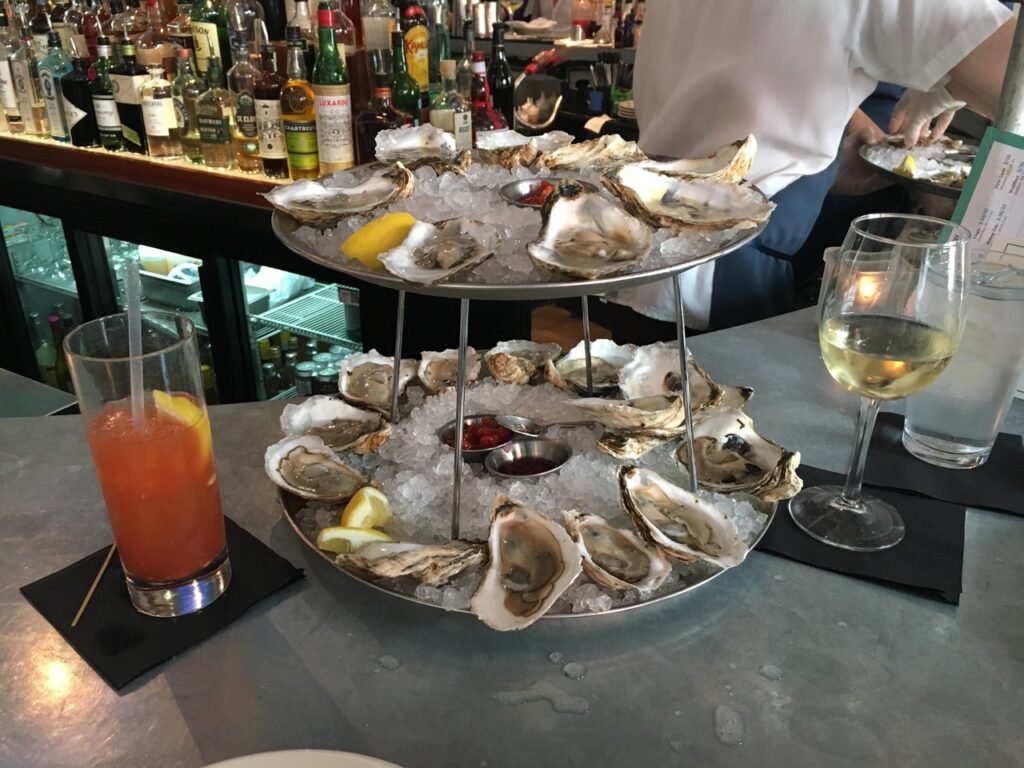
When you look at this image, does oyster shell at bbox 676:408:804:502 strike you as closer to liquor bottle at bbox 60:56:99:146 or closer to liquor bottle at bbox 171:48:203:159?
liquor bottle at bbox 171:48:203:159

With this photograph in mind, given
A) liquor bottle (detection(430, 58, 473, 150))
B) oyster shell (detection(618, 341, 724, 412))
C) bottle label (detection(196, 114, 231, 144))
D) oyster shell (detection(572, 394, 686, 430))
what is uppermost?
liquor bottle (detection(430, 58, 473, 150))

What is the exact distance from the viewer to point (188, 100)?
191 centimetres

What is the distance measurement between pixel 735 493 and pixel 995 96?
943 mm

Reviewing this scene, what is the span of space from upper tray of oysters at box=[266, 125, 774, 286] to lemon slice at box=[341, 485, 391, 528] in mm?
215

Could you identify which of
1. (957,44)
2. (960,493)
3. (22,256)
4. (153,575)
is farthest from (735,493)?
(22,256)

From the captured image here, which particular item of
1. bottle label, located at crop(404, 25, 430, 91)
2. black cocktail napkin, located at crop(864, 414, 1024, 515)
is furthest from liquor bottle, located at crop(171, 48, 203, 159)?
black cocktail napkin, located at crop(864, 414, 1024, 515)

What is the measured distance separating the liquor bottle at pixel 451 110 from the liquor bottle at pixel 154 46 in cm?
77

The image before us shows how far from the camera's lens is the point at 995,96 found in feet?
4.18

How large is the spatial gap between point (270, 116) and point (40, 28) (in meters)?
1.04

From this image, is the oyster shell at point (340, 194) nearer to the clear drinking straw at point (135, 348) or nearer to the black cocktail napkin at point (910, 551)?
the clear drinking straw at point (135, 348)

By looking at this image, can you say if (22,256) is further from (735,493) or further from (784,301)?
(735,493)

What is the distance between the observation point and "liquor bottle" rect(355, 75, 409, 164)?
5.38 ft

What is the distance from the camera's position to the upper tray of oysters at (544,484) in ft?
2.09

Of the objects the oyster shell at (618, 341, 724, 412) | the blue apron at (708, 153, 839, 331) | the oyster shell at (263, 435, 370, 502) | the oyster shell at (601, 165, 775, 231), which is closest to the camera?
the oyster shell at (601, 165, 775, 231)
